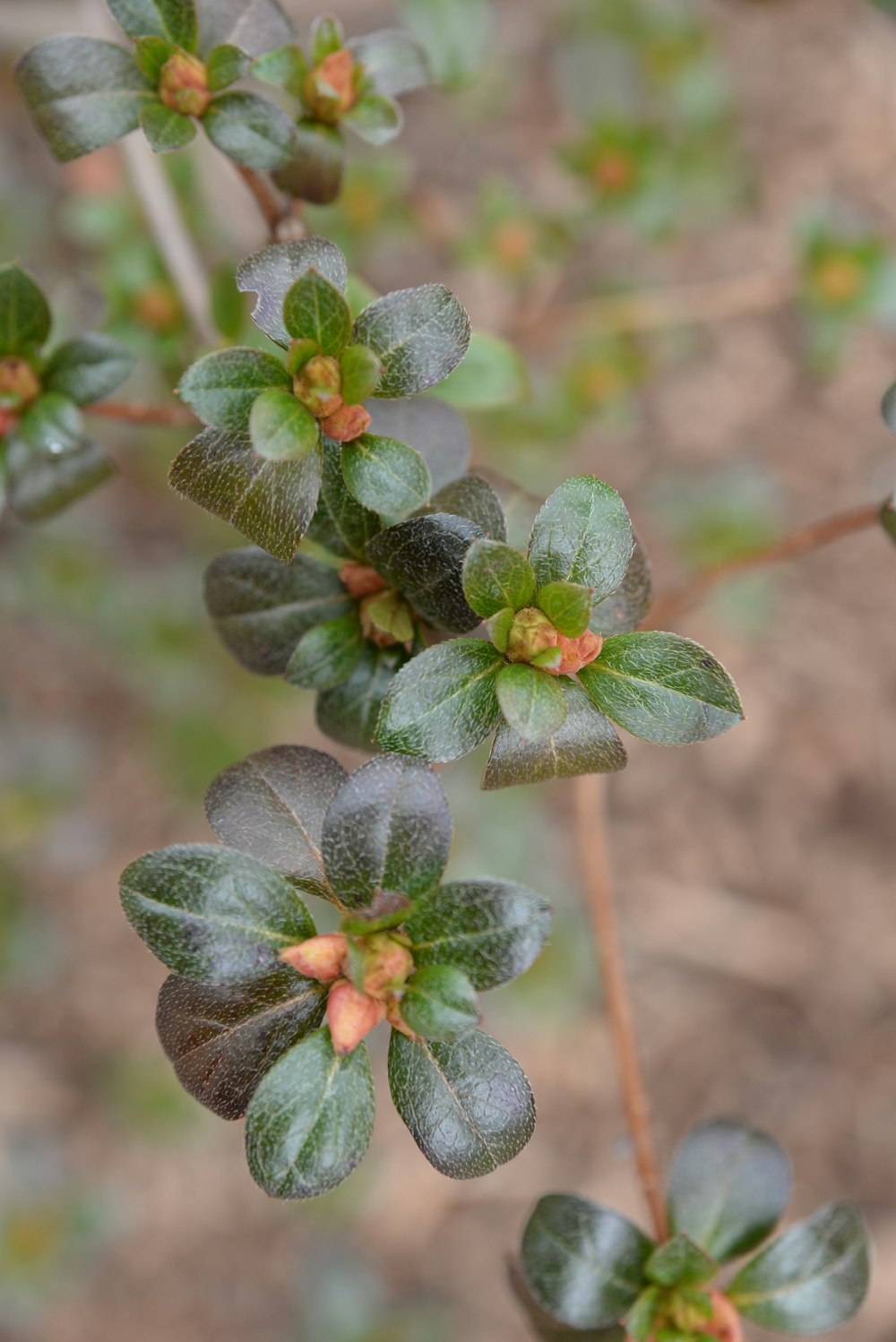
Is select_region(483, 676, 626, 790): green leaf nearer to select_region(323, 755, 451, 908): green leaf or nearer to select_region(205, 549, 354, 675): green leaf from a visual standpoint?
select_region(323, 755, 451, 908): green leaf

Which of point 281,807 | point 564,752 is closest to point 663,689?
point 564,752

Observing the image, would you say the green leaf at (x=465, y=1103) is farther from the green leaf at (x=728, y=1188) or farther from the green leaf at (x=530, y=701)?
the green leaf at (x=728, y=1188)

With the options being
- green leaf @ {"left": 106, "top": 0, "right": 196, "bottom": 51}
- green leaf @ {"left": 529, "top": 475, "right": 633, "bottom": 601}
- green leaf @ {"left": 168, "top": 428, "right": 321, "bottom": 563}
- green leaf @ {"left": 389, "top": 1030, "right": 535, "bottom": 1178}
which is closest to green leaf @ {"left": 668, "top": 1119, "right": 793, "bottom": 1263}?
green leaf @ {"left": 389, "top": 1030, "right": 535, "bottom": 1178}

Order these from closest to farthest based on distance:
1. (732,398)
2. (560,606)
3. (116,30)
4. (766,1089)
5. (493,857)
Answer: (560,606)
(116,30)
(493,857)
(766,1089)
(732,398)

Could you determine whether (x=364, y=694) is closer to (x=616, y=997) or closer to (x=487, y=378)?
(x=487, y=378)

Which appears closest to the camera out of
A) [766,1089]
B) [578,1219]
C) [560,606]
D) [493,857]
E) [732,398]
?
[560,606]

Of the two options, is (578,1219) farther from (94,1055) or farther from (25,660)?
(25,660)

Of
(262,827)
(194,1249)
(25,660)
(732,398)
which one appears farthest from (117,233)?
(194,1249)
